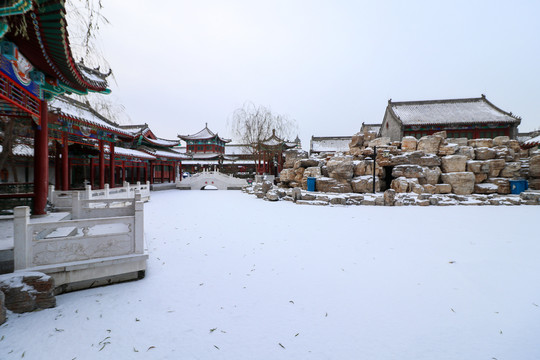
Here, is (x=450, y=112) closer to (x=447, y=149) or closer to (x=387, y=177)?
(x=447, y=149)

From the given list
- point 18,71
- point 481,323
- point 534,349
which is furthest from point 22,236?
point 534,349

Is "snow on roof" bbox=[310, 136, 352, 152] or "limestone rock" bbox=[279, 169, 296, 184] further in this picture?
"snow on roof" bbox=[310, 136, 352, 152]

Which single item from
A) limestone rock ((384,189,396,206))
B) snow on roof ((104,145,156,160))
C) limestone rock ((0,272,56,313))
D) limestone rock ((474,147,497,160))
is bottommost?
limestone rock ((0,272,56,313))

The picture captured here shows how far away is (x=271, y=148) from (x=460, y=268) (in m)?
20.4

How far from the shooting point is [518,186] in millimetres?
11430

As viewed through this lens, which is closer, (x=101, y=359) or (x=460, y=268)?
(x=101, y=359)

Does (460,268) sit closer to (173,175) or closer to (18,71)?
(18,71)

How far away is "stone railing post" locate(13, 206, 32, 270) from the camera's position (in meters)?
2.65

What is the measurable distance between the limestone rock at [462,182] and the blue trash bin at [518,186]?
2015 millimetres

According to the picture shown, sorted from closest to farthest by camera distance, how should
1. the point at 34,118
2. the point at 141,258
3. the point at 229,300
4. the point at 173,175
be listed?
the point at 229,300 → the point at 141,258 → the point at 34,118 → the point at 173,175

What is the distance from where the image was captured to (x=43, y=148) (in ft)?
16.5

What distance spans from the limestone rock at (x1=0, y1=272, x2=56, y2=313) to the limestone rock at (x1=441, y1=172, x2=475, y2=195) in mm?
15231

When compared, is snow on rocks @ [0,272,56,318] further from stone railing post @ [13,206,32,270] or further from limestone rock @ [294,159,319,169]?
limestone rock @ [294,159,319,169]

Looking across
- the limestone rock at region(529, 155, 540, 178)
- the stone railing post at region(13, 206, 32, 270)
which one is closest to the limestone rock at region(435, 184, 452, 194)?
the limestone rock at region(529, 155, 540, 178)
